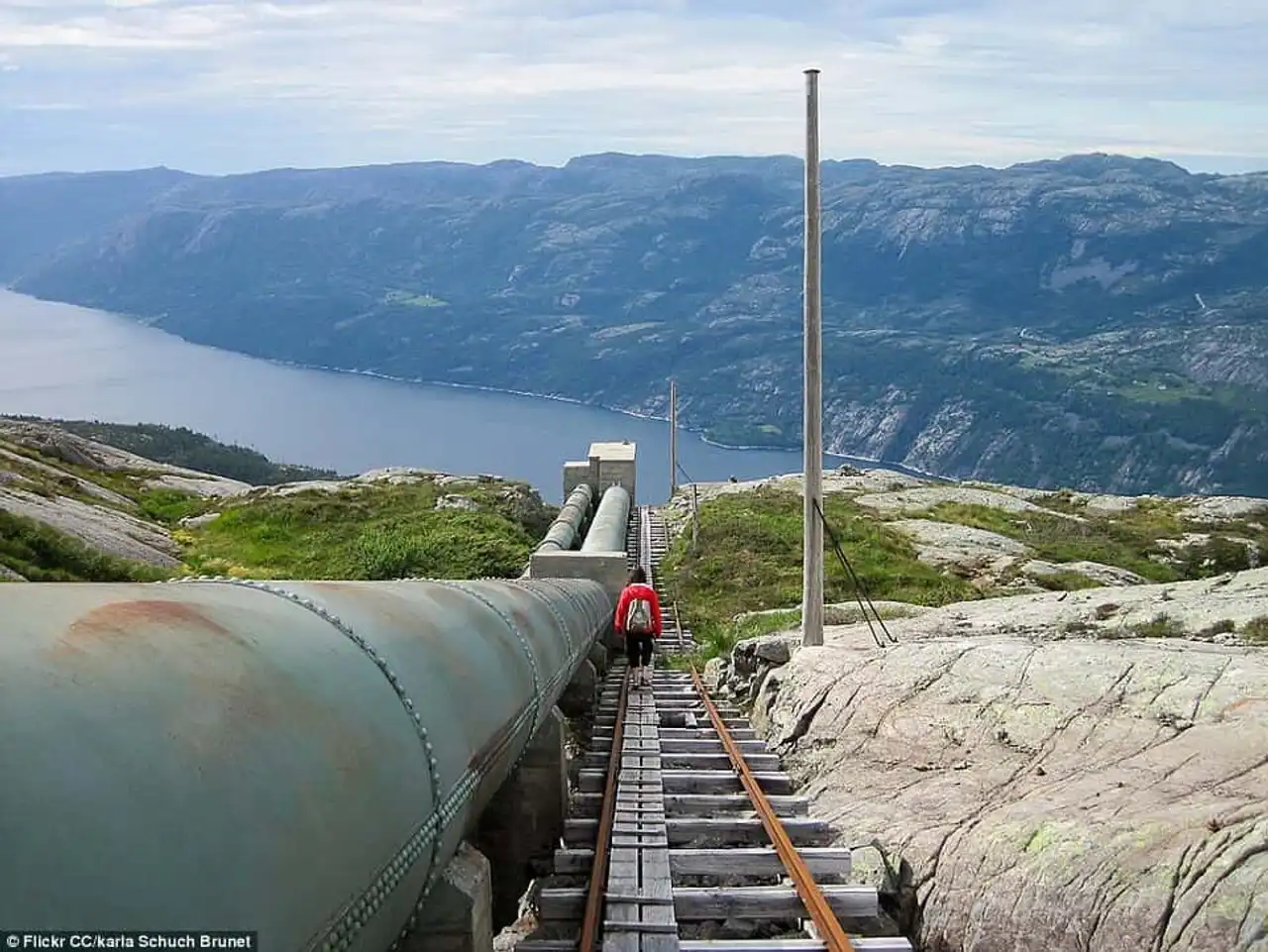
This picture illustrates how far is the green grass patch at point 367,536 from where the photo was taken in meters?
32.4

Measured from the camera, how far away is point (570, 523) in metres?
34.1

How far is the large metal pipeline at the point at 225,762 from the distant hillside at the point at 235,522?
15.1m

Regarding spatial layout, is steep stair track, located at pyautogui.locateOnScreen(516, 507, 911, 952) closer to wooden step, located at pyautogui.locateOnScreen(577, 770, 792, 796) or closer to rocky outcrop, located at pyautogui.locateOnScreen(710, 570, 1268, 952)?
wooden step, located at pyautogui.locateOnScreen(577, 770, 792, 796)

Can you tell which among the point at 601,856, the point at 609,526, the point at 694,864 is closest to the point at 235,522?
the point at 609,526

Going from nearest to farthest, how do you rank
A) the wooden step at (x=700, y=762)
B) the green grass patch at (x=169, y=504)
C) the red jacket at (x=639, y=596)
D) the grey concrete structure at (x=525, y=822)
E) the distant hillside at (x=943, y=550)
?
the grey concrete structure at (x=525, y=822)
the wooden step at (x=700, y=762)
the red jacket at (x=639, y=596)
the distant hillside at (x=943, y=550)
the green grass patch at (x=169, y=504)

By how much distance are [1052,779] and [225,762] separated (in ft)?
21.4

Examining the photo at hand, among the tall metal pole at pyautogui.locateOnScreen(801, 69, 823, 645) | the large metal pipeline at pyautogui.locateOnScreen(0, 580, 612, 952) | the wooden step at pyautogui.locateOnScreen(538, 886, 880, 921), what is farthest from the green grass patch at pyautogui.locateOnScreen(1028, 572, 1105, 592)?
the large metal pipeline at pyautogui.locateOnScreen(0, 580, 612, 952)

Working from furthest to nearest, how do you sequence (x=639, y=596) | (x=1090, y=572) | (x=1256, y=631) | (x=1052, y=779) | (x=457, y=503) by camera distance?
(x=457, y=503) < (x=1090, y=572) < (x=639, y=596) < (x=1256, y=631) < (x=1052, y=779)

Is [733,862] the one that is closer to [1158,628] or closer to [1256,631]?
[1256,631]

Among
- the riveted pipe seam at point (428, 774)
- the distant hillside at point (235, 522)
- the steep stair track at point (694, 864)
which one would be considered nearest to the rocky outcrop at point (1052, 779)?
the steep stair track at point (694, 864)

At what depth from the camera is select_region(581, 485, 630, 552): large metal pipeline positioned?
91.9 feet

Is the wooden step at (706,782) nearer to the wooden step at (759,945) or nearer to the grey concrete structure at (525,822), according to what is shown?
the grey concrete structure at (525,822)

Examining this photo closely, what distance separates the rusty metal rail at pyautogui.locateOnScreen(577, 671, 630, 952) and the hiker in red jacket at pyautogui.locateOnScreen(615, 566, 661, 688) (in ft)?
11.6

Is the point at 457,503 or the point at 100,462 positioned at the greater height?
the point at 100,462
